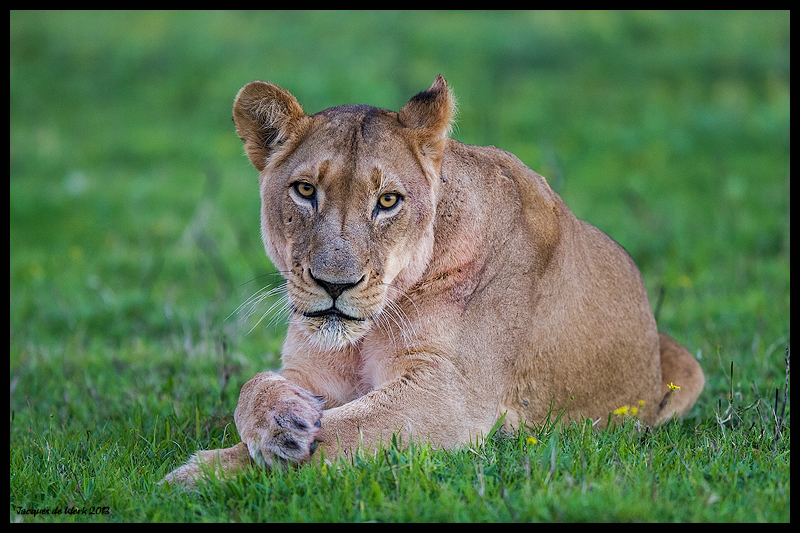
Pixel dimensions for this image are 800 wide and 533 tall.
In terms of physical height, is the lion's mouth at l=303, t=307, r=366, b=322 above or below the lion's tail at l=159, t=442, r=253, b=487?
above

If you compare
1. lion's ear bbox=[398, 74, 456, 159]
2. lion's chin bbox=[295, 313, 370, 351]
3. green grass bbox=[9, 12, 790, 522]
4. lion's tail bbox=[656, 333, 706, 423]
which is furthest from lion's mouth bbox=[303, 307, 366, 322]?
lion's tail bbox=[656, 333, 706, 423]

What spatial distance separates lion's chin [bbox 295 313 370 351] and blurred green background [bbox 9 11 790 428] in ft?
4.61

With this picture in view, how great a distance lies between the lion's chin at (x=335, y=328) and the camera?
4246 mm

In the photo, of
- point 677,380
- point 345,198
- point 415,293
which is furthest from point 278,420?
point 677,380

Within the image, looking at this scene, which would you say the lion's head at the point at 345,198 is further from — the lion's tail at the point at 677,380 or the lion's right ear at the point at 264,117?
the lion's tail at the point at 677,380

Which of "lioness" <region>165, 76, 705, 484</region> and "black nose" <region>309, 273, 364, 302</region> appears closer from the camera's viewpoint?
"black nose" <region>309, 273, 364, 302</region>

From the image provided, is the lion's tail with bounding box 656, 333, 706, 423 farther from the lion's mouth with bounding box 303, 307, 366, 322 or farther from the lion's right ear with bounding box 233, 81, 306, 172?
the lion's right ear with bounding box 233, 81, 306, 172

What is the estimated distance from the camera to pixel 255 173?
12938 mm

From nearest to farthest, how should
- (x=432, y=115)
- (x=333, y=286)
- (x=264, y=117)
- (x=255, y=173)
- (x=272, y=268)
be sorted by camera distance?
(x=333, y=286) < (x=432, y=115) < (x=264, y=117) < (x=272, y=268) < (x=255, y=173)

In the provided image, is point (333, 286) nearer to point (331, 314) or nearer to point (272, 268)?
point (331, 314)

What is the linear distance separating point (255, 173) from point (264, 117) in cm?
837

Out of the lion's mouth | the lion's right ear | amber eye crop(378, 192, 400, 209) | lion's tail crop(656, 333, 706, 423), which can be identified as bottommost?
lion's tail crop(656, 333, 706, 423)

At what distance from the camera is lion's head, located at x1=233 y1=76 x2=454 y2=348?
13.7 feet
